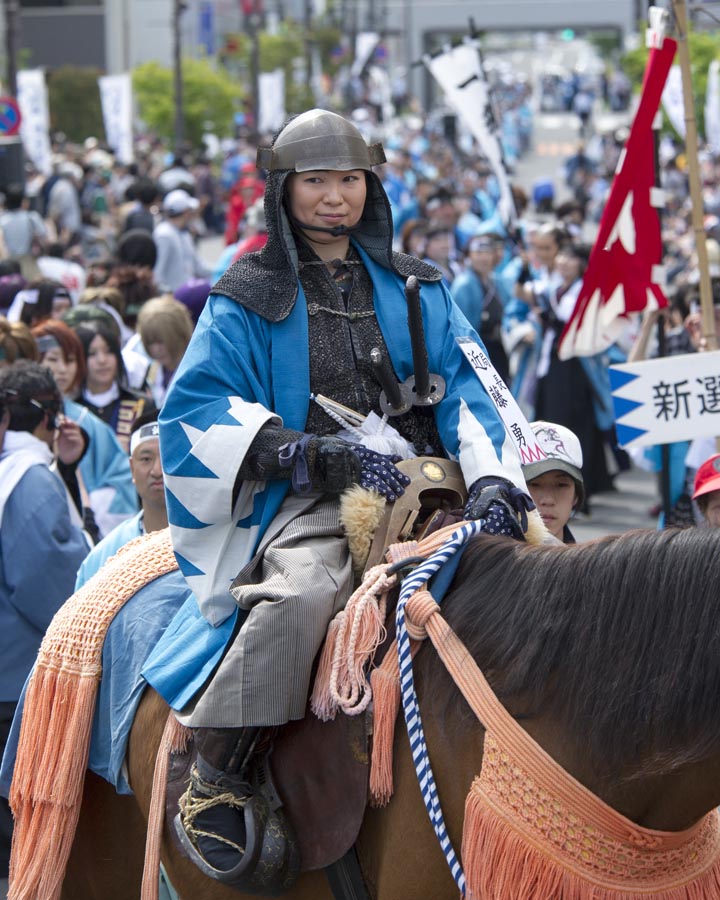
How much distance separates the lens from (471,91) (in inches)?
486

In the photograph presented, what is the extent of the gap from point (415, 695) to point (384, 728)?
0.34ft

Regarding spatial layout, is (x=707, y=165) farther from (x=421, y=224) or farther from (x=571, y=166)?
(x=421, y=224)

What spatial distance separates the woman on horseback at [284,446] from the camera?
354 centimetres

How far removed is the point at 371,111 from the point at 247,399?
45.9 m

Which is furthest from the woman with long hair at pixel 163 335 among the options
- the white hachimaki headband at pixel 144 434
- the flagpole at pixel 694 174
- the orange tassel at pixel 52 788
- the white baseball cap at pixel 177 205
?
the white baseball cap at pixel 177 205

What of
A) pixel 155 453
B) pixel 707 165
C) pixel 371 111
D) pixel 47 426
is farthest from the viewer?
pixel 371 111

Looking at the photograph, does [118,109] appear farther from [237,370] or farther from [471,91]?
[237,370]

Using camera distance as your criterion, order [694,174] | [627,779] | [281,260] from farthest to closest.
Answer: [694,174] → [281,260] → [627,779]

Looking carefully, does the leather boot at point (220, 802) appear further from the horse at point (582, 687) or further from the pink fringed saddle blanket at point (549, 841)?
the pink fringed saddle blanket at point (549, 841)

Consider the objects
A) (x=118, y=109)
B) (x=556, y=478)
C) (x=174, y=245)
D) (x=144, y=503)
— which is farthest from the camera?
(x=118, y=109)

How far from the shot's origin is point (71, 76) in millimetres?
41219

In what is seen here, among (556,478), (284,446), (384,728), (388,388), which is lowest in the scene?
(384,728)

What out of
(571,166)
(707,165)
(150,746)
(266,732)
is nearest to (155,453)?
(150,746)

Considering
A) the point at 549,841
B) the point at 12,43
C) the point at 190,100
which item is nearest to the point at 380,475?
the point at 549,841
